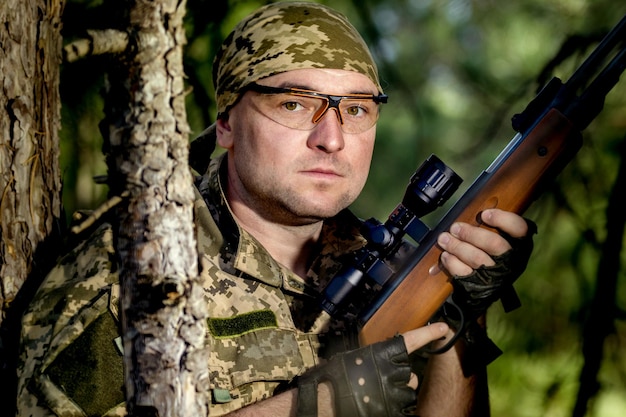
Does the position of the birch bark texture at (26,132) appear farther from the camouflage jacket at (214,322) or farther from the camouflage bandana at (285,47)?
the camouflage bandana at (285,47)

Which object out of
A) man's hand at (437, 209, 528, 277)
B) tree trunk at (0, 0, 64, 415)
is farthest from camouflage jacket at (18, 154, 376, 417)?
man's hand at (437, 209, 528, 277)

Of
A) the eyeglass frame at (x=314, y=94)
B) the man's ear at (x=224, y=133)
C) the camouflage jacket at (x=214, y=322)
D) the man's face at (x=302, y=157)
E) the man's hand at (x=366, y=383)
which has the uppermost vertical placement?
the eyeglass frame at (x=314, y=94)

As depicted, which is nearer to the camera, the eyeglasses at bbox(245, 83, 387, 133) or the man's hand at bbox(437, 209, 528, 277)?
the man's hand at bbox(437, 209, 528, 277)

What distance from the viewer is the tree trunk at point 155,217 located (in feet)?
5.34

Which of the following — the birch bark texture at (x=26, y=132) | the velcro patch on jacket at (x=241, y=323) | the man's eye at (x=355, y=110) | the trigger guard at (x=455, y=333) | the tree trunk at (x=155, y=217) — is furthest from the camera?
the man's eye at (x=355, y=110)

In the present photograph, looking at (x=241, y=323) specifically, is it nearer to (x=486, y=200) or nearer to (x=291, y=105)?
(x=291, y=105)

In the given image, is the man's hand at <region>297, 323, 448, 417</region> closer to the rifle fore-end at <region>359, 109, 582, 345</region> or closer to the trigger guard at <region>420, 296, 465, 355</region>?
the rifle fore-end at <region>359, 109, 582, 345</region>

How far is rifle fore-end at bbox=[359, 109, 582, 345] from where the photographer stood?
269cm

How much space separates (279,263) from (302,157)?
0.47m

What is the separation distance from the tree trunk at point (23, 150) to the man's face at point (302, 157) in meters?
0.71

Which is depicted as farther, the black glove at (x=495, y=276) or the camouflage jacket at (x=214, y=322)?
the black glove at (x=495, y=276)

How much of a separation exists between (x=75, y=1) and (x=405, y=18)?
6.62 feet

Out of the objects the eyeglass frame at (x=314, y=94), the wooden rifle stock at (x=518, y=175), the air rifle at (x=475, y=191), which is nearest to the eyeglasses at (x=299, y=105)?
the eyeglass frame at (x=314, y=94)

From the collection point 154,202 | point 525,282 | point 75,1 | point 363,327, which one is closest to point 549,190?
point 525,282
